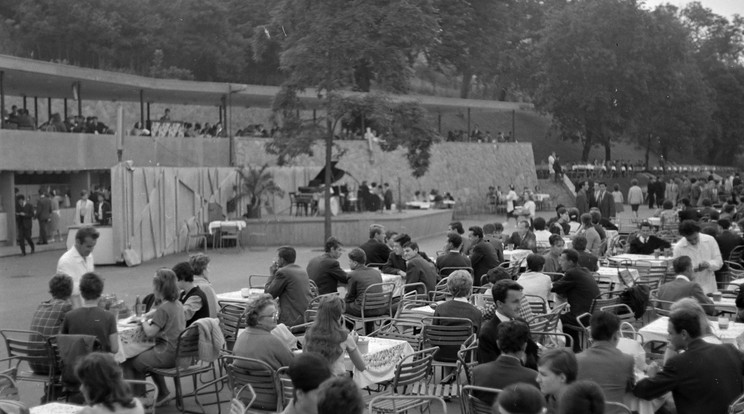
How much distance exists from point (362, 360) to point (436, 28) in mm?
19296

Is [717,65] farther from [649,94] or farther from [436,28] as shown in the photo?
[436,28]

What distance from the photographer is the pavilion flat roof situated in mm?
27797

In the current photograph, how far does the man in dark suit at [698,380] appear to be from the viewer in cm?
603

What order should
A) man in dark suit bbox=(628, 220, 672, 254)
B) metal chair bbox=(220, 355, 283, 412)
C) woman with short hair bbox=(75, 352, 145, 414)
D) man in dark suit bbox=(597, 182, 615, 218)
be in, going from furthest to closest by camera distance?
man in dark suit bbox=(597, 182, 615, 218) < man in dark suit bbox=(628, 220, 672, 254) < metal chair bbox=(220, 355, 283, 412) < woman with short hair bbox=(75, 352, 145, 414)

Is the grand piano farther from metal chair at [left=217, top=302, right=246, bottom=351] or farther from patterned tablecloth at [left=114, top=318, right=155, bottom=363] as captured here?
patterned tablecloth at [left=114, top=318, right=155, bottom=363]

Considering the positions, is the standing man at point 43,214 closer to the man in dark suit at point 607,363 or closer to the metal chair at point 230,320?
the metal chair at point 230,320

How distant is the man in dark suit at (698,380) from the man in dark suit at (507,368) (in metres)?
0.78

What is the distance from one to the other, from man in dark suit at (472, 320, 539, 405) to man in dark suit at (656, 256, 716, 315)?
12.0 ft

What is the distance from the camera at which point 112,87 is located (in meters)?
32.7

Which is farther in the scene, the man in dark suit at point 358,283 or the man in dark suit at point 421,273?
the man in dark suit at point 421,273

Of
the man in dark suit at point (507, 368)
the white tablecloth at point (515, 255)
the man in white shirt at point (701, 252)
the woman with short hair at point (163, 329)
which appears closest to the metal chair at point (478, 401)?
the man in dark suit at point (507, 368)

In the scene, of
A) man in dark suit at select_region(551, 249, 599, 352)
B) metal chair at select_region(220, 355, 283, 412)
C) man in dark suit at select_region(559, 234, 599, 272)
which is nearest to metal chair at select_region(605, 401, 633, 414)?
metal chair at select_region(220, 355, 283, 412)

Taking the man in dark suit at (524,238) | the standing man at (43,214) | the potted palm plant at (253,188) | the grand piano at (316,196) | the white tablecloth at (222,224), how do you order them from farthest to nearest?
the grand piano at (316,196) → the potted palm plant at (253,188) → the white tablecloth at (222,224) → the standing man at (43,214) → the man in dark suit at (524,238)

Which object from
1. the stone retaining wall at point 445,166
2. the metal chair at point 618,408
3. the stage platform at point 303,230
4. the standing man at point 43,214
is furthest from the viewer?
the stone retaining wall at point 445,166
